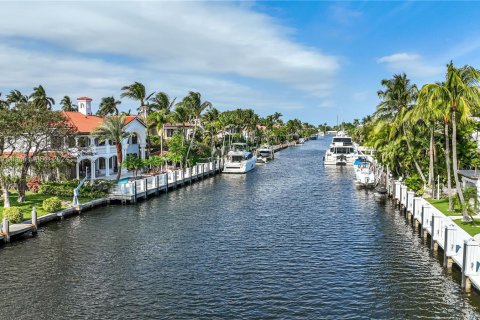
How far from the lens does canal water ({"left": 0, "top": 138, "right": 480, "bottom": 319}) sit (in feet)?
65.8

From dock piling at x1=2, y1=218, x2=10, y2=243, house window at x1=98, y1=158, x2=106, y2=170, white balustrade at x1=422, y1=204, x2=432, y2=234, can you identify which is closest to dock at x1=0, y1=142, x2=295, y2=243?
dock piling at x1=2, y1=218, x2=10, y2=243

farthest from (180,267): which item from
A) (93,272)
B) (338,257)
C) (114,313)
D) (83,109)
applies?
(83,109)

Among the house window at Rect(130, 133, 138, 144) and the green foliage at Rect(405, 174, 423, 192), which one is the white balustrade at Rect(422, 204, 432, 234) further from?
the house window at Rect(130, 133, 138, 144)

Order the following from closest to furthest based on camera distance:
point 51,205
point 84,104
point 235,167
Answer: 1. point 51,205
2. point 84,104
3. point 235,167

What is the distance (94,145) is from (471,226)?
44.8 meters

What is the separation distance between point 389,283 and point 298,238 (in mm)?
10195

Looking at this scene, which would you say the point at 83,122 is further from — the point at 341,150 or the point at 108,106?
the point at 341,150

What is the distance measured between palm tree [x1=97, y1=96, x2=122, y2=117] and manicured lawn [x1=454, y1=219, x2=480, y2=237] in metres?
87.7

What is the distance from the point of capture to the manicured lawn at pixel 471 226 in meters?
26.2

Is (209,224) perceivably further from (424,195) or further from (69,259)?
(424,195)

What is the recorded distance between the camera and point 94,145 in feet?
189

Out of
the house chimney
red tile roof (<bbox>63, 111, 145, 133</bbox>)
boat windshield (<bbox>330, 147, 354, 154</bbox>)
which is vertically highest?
the house chimney

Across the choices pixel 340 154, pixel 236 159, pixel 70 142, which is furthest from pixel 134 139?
pixel 340 154

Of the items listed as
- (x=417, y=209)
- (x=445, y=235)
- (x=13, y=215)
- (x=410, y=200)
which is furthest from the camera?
(x=410, y=200)
